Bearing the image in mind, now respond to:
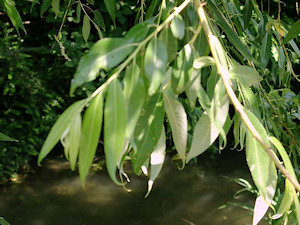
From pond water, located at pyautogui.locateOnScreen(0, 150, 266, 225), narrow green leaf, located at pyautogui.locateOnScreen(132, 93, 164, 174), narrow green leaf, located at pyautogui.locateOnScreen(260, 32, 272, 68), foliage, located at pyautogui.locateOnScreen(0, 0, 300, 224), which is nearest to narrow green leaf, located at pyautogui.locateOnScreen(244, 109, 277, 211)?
foliage, located at pyautogui.locateOnScreen(0, 0, 300, 224)

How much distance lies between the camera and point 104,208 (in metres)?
3.38

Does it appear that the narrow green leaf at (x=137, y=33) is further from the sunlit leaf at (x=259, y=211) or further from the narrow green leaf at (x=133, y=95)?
the sunlit leaf at (x=259, y=211)

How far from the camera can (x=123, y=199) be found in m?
3.52

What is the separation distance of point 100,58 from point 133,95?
6 centimetres

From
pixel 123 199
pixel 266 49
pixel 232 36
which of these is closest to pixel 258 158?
pixel 232 36

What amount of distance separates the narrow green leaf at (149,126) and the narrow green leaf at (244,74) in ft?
0.34

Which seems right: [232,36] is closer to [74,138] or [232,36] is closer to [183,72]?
[183,72]

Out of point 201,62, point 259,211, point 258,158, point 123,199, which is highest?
point 201,62

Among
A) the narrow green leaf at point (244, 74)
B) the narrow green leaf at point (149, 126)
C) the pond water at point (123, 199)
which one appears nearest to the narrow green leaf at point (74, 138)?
the narrow green leaf at point (149, 126)

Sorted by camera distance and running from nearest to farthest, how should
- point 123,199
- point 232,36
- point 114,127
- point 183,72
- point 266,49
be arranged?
point 114,127, point 183,72, point 232,36, point 266,49, point 123,199

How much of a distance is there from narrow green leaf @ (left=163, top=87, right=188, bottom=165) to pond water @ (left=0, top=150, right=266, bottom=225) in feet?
8.38

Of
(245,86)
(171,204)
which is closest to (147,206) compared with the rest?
(171,204)

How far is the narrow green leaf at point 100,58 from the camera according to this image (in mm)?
518

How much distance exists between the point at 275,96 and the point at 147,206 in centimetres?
225
